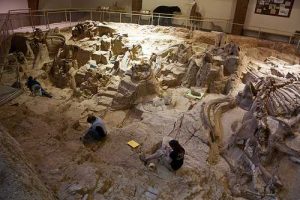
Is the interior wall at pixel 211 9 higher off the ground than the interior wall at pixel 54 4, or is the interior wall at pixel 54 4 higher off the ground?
the interior wall at pixel 211 9

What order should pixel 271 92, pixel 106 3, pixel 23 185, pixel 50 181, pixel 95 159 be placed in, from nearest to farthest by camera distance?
pixel 23 185 < pixel 50 181 < pixel 95 159 < pixel 271 92 < pixel 106 3

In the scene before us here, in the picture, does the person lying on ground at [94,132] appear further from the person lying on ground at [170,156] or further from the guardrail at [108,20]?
the guardrail at [108,20]

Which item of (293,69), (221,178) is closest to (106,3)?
(293,69)

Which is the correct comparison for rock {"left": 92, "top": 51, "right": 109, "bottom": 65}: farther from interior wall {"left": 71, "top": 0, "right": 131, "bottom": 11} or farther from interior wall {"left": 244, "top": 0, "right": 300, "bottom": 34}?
interior wall {"left": 244, "top": 0, "right": 300, "bottom": 34}

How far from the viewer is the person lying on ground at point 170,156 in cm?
626

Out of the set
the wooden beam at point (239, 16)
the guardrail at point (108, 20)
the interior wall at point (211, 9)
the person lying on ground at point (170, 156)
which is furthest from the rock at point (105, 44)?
the person lying on ground at point (170, 156)

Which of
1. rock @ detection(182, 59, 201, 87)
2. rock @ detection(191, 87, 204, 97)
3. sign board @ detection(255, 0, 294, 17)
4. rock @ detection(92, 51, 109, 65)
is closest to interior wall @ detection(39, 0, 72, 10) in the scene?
rock @ detection(92, 51, 109, 65)

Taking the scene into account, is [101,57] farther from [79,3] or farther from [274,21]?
[274,21]

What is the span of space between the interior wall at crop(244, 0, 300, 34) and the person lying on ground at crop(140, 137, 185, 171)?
11428 mm

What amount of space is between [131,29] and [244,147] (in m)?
11.0

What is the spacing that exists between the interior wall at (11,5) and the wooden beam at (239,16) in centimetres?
1197

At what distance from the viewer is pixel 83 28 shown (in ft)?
50.2

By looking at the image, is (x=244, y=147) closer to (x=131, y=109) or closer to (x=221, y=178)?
(x=221, y=178)

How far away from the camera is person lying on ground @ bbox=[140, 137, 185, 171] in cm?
626
